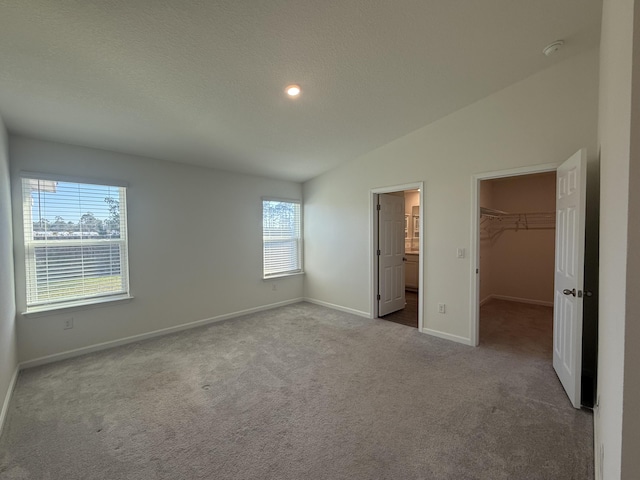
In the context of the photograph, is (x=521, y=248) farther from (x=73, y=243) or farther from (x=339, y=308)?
(x=73, y=243)

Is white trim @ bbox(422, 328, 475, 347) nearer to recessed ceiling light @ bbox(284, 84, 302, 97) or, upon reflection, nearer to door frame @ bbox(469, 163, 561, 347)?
door frame @ bbox(469, 163, 561, 347)

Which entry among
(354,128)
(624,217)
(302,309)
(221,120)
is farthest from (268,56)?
(302,309)

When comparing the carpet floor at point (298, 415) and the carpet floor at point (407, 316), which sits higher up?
the carpet floor at point (407, 316)

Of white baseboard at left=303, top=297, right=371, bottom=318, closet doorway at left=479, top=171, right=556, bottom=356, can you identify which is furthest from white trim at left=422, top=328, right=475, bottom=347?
closet doorway at left=479, top=171, right=556, bottom=356

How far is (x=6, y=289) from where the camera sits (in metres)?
2.52

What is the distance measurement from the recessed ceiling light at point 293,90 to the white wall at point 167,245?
216cm

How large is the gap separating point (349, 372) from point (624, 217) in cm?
254

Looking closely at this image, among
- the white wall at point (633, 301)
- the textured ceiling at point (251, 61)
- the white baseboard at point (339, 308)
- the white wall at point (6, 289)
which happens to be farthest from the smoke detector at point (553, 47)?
the white wall at point (6, 289)

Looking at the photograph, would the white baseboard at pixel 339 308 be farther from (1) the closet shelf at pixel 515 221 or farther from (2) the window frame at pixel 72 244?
(2) the window frame at pixel 72 244

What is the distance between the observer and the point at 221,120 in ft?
10.1

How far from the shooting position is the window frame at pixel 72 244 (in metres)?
2.98

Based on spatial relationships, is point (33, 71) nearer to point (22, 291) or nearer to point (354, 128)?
point (22, 291)

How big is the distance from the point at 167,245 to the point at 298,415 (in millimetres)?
2888

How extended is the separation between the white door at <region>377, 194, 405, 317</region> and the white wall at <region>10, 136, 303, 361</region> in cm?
184
